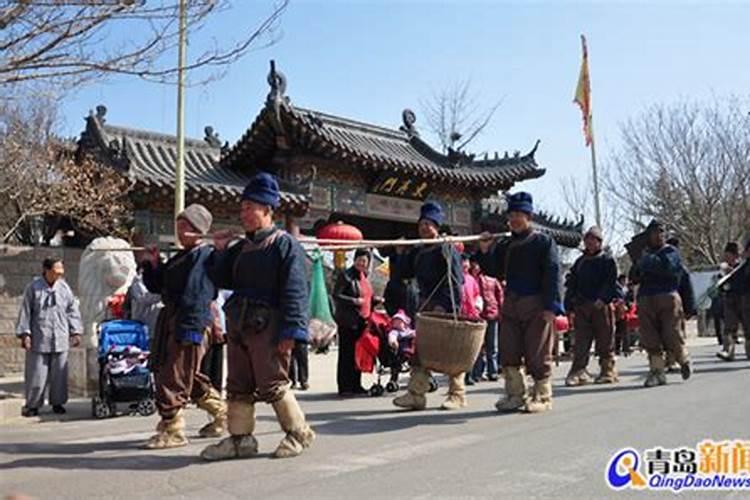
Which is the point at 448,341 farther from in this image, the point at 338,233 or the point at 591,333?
the point at 338,233

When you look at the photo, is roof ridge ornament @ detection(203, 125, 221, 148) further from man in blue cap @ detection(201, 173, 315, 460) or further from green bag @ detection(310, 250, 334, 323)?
man in blue cap @ detection(201, 173, 315, 460)

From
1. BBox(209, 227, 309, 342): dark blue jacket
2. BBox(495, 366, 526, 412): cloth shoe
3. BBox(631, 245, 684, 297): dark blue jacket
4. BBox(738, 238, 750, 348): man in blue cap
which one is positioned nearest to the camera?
BBox(209, 227, 309, 342): dark blue jacket

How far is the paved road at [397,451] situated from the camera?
4891mm

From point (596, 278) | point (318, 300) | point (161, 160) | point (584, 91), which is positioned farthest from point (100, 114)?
point (584, 91)

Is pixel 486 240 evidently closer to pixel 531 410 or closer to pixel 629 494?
pixel 531 410

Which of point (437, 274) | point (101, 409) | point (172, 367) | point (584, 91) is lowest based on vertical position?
point (101, 409)

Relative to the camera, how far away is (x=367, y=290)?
979cm

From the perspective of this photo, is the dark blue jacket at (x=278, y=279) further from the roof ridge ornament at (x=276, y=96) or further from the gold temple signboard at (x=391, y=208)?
the gold temple signboard at (x=391, y=208)

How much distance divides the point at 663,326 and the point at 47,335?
7.22m

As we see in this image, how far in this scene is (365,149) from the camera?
18.0m

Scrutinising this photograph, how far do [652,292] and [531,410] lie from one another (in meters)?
3.35

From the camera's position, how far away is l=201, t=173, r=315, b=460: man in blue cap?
5.66 m

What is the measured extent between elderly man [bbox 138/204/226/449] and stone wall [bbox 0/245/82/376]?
8103 mm

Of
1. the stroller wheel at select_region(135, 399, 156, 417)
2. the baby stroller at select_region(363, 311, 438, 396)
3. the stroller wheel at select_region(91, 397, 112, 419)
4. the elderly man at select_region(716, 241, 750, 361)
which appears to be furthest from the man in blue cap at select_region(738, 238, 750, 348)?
the stroller wheel at select_region(91, 397, 112, 419)
